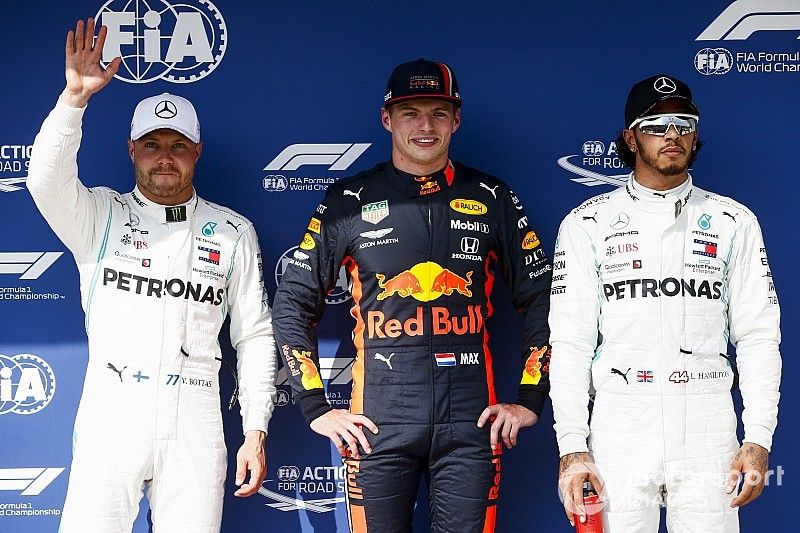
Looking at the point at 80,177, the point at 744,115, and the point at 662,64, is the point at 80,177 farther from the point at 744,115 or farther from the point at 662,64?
the point at 744,115

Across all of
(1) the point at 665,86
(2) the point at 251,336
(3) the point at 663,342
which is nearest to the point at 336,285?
(2) the point at 251,336

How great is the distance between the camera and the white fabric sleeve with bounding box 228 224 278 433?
3365 millimetres

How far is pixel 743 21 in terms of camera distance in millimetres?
3814

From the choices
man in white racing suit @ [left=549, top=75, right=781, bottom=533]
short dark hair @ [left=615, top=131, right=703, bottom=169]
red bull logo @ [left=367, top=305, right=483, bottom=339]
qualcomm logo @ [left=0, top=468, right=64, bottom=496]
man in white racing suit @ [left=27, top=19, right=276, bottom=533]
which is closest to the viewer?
man in white racing suit @ [left=549, top=75, right=781, bottom=533]

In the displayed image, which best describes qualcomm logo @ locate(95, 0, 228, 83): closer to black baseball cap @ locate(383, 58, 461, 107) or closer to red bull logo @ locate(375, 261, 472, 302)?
black baseball cap @ locate(383, 58, 461, 107)

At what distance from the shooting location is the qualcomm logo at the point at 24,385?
3.77m

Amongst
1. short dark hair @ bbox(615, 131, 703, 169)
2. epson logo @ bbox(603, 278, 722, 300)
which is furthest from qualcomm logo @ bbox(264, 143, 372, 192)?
epson logo @ bbox(603, 278, 722, 300)

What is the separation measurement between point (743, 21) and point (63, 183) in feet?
8.23

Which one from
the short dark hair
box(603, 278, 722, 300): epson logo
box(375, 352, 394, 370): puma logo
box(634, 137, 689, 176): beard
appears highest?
the short dark hair

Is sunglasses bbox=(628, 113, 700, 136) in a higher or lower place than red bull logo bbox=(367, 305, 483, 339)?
higher

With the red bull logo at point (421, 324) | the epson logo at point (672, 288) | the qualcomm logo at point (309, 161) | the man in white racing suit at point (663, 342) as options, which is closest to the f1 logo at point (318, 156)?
the qualcomm logo at point (309, 161)

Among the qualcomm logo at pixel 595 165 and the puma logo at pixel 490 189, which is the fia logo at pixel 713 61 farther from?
the puma logo at pixel 490 189

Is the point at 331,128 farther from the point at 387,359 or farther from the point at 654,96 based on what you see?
the point at 654,96

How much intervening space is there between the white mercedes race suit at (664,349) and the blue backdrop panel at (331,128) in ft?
2.20
